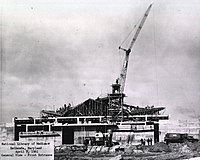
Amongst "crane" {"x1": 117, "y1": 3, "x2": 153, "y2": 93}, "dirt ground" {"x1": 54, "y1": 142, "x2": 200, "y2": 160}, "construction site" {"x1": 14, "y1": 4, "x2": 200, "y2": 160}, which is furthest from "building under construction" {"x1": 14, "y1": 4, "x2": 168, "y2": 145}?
"crane" {"x1": 117, "y1": 3, "x2": 153, "y2": 93}

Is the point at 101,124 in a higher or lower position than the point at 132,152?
higher

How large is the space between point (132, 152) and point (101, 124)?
3.10 meters

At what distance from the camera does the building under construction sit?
1315 cm

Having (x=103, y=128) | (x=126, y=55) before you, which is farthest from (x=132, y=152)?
(x=103, y=128)

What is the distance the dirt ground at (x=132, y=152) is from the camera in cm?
998

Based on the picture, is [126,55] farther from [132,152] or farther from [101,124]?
[101,124]

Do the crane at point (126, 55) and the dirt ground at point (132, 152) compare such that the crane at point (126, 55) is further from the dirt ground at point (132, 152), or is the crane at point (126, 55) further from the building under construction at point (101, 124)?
the dirt ground at point (132, 152)

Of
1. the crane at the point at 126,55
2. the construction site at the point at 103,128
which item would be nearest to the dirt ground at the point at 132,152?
the construction site at the point at 103,128

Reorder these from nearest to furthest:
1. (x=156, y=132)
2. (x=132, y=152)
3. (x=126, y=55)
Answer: (x=126, y=55)
(x=132, y=152)
(x=156, y=132)

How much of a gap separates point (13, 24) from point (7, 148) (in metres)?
2.80

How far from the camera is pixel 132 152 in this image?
1101 centimetres

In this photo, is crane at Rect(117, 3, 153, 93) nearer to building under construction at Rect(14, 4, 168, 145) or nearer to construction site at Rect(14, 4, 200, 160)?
construction site at Rect(14, 4, 200, 160)

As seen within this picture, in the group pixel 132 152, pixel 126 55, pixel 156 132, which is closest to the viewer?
pixel 126 55

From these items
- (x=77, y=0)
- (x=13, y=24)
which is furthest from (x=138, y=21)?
(x=13, y=24)
